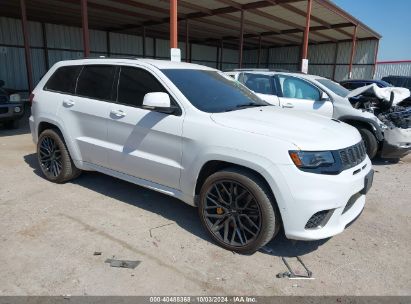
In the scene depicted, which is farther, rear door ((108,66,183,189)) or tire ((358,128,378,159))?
tire ((358,128,378,159))

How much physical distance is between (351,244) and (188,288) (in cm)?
186

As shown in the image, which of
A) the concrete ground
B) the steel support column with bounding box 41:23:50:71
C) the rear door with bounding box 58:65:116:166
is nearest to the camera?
the concrete ground

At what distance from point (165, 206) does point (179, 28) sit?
1700 cm

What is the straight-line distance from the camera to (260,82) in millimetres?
7711

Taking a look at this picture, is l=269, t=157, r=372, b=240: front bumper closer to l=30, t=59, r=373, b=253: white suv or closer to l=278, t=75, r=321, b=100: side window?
l=30, t=59, r=373, b=253: white suv

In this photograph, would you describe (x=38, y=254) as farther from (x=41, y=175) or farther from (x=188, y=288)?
(x=41, y=175)

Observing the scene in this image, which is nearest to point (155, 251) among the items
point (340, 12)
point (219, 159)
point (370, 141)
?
point (219, 159)

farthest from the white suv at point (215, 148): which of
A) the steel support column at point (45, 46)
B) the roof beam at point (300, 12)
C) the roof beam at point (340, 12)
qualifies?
the steel support column at point (45, 46)

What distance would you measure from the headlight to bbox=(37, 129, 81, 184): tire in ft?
10.8

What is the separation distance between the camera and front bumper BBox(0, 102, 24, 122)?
28.7ft

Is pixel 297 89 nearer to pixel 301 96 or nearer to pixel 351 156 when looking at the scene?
pixel 301 96

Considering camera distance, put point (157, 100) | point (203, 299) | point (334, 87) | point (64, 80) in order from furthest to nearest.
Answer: point (334, 87), point (64, 80), point (157, 100), point (203, 299)

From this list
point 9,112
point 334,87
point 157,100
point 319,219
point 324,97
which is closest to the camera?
point 319,219

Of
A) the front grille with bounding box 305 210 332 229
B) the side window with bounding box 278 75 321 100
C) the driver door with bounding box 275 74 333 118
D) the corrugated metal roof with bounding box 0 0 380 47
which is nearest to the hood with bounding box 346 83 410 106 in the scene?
the driver door with bounding box 275 74 333 118
